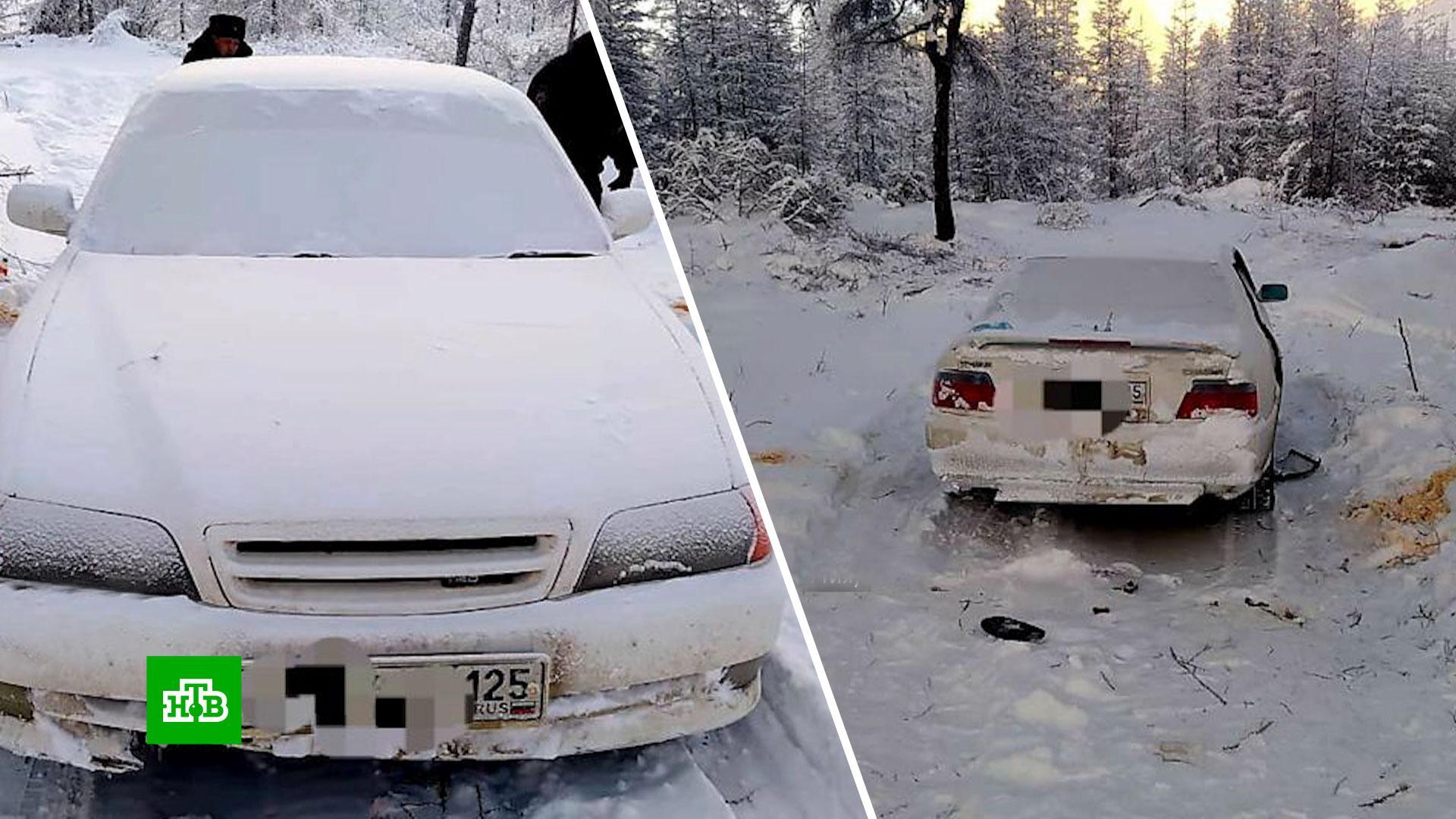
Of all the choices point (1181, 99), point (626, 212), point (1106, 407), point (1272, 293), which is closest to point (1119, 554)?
point (1106, 407)

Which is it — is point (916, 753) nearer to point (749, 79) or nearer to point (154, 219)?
point (154, 219)

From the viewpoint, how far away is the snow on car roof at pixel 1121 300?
3760mm

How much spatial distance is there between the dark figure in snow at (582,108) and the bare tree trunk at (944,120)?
229cm

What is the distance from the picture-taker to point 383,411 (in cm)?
199

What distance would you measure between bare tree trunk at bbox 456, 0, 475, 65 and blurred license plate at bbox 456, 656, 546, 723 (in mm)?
2037

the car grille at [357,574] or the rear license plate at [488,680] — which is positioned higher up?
the car grille at [357,574]

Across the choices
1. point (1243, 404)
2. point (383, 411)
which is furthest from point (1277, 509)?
point (383, 411)

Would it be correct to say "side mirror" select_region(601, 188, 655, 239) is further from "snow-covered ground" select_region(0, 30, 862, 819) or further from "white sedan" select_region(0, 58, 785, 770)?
"white sedan" select_region(0, 58, 785, 770)

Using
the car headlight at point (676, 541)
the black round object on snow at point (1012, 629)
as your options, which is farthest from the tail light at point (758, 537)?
the black round object on snow at point (1012, 629)

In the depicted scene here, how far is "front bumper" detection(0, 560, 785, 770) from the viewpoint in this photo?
175cm

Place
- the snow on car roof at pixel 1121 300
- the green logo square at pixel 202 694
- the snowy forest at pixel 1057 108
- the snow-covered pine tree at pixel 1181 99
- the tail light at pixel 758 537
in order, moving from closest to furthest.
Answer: the green logo square at pixel 202 694
the tail light at pixel 758 537
the snow on car roof at pixel 1121 300
the snowy forest at pixel 1057 108
the snow-covered pine tree at pixel 1181 99

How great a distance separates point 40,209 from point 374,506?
1.54 m

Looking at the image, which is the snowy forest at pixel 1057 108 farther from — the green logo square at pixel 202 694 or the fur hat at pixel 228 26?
the green logo square at pixel 202 694

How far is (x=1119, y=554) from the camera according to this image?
3941 millimetres
